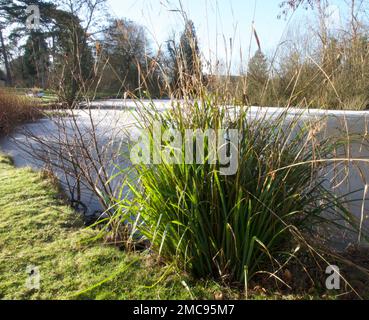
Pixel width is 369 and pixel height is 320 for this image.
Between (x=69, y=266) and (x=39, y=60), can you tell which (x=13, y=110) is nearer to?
(x=39, y=60)

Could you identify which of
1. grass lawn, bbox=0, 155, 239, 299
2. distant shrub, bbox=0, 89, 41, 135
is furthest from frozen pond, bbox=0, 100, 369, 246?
distant shrub, bbox=0, 89, 41, 135

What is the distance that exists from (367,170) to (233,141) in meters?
2.50

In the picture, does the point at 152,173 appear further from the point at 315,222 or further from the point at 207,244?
the point at 315,222

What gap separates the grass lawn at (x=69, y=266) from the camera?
4.35 feet

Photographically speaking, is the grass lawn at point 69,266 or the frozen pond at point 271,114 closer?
the grass lawn at point 69,266

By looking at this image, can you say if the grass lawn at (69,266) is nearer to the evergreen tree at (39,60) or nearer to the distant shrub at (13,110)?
the evergreen tree at (39,60)

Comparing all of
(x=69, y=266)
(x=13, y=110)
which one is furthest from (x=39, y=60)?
(x=69, y=266)

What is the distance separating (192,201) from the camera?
1267mm

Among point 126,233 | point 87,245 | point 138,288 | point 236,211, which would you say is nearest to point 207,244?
point 236,211

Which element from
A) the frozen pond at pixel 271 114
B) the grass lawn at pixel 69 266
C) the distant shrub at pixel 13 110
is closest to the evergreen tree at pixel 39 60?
the frozen pond at pixel 271 114

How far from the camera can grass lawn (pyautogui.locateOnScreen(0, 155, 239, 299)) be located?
4.35 feet

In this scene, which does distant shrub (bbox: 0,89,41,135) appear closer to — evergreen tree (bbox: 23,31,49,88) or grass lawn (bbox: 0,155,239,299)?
evergreen tree (bbox: 23,31,49,88)

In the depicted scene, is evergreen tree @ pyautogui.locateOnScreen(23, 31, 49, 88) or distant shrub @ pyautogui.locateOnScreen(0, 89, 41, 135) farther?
distant shrub @ pyautogui.locateOnScreen(0, 89, 41, 135)
